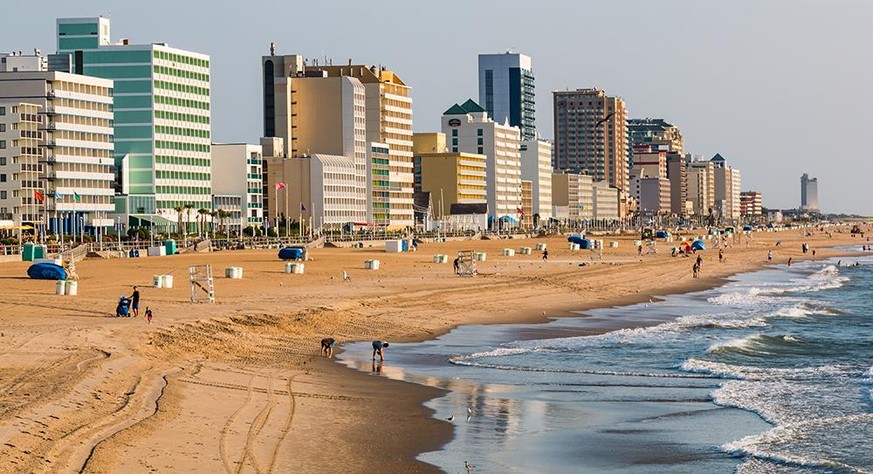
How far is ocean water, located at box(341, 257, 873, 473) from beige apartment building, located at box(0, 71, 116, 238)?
81761 mm

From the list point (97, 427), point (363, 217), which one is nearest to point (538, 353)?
point (97, 427)

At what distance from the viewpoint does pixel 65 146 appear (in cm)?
12769

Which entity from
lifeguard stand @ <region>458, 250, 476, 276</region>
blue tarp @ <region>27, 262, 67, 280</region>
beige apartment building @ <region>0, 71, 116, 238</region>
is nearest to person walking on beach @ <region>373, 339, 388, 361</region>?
blue tarp @ <region>27, 262, 67, 280</region>

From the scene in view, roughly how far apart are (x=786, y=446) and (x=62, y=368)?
48.4 ft

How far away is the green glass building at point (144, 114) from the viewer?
14300 cm

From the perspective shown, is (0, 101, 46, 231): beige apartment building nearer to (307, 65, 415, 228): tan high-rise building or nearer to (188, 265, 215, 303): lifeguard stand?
(307, 65, 415, 228): tan high-rise building

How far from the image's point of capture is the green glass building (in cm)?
14300

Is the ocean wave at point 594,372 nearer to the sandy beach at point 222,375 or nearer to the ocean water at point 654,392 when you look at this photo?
the ocean water at point 654,392

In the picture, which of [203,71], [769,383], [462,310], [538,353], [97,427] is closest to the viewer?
[97,427]

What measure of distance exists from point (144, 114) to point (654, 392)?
12024 centimetres

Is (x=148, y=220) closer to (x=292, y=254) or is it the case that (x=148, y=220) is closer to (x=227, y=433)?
(x=292, y=254)

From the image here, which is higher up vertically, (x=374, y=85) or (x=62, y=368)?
(x=374, y=85)

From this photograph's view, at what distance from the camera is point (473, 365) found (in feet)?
121

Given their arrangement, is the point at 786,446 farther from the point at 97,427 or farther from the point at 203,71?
the point at 203,71
